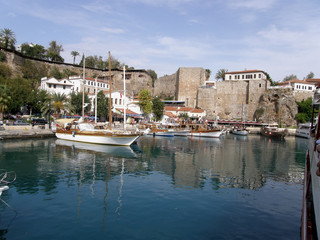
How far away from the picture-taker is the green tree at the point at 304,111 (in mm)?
58469

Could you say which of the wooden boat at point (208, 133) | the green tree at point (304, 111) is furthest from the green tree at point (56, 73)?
the green tree at point (304, 111)

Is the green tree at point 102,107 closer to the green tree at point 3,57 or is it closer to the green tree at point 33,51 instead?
the green tree at point 3,57

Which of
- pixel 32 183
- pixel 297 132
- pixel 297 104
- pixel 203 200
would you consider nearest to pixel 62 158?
pixel 32 183

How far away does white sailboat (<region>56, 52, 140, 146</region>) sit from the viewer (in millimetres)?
25500

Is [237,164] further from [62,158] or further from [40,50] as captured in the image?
[40,50]

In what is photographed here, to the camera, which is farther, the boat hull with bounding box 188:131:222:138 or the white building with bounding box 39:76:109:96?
the white building with bounding box 39:76:109:96

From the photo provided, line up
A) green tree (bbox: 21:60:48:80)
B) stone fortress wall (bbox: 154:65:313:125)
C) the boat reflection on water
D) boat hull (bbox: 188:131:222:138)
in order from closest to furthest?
the boat reflection on water
boat hull (bbox: 188:131:222:138)
green tree (bbox: 21:60:48:80)
stone fortress wall (bbox: 154:65:313:125)

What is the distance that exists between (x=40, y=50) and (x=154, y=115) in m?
45.2

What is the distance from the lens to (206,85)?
74.4 meters

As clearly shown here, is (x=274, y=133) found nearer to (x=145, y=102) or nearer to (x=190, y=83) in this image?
(x=145, y=102)

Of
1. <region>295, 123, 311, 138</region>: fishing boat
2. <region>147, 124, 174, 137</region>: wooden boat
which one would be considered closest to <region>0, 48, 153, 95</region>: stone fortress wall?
<region>147, 124, 174, 137</region>: wooden boat

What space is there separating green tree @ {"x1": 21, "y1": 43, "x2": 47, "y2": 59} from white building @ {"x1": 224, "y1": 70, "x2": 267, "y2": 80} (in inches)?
2252

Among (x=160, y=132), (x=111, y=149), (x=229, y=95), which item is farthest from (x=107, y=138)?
(x=229, y=95)

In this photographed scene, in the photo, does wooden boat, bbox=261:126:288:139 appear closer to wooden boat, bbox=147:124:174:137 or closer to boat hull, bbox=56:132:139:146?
wooden boat, bbox=147:124:174:137
